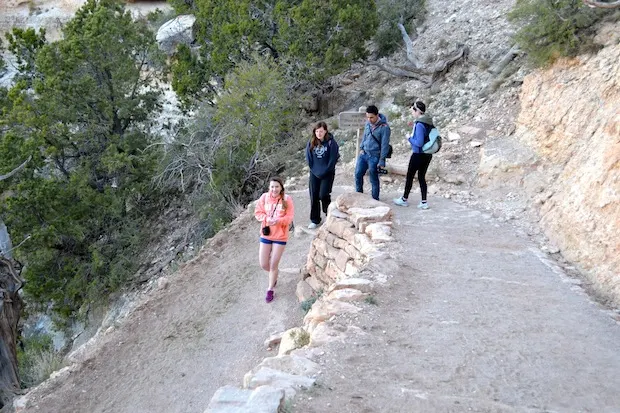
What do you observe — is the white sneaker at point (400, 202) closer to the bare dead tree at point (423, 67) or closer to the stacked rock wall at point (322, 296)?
the stacked rock wall at point (322, 296)

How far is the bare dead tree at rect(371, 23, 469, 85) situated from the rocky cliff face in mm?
4835

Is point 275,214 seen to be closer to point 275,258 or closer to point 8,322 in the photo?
point 275,258

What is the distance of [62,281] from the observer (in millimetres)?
13383

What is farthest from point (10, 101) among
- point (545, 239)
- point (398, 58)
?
point (545, 239)

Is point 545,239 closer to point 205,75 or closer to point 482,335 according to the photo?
point 482,335

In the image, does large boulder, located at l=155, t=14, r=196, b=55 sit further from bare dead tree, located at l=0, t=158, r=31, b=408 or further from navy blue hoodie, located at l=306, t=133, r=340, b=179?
navy blue hoodie, located at l=306, t=133, r=340, b=179

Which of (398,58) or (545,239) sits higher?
(398,58)

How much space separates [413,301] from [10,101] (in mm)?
12310

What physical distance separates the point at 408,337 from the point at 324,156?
3358mm

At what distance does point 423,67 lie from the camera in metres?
15.6

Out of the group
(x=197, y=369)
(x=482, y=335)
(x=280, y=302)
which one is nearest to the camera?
(x=482, y=335)

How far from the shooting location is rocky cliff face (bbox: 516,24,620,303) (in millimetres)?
5797

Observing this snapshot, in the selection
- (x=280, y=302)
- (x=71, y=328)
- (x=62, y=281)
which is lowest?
(x=71, y=328)

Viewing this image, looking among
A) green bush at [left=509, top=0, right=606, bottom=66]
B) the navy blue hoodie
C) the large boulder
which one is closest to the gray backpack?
the navy blue hoodie
